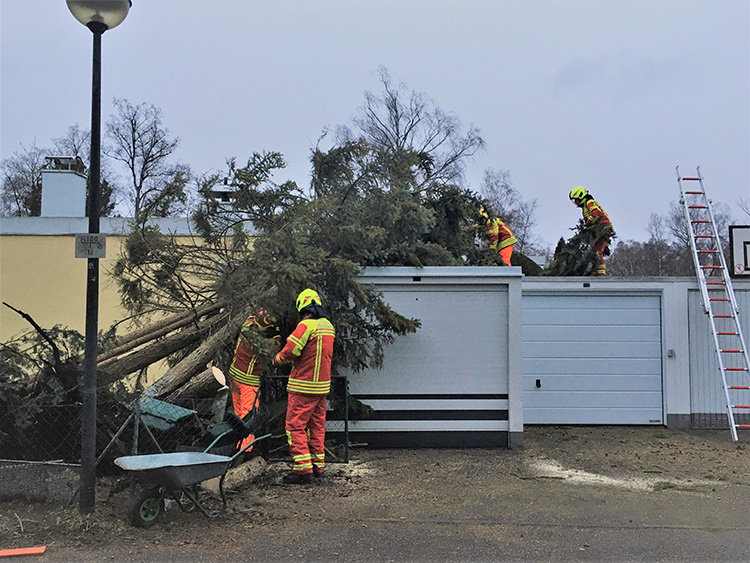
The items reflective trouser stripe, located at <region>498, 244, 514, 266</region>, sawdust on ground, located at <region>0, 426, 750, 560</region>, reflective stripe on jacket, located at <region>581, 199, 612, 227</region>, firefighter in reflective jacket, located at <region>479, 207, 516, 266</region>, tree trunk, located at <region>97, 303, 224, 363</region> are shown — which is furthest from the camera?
reflective trouser stripe, located at <region>498, 244, 514, 266</region>

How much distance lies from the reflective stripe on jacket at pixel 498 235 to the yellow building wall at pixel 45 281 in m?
7.90

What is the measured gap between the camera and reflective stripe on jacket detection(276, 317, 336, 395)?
621 cm

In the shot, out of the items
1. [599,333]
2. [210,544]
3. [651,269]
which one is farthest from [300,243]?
[651,269]

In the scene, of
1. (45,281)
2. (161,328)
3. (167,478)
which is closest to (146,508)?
(167,478)

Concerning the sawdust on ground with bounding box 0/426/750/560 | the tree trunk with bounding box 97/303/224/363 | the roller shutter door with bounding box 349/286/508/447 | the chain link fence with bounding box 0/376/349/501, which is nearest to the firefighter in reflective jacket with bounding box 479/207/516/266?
the roller shutter door with bounding box 349/286/508/447

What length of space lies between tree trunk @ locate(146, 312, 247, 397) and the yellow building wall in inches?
264

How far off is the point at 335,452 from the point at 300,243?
8.15 feet

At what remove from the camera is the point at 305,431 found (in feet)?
20.4

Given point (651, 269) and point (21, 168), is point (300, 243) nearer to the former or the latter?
point (21, 168)

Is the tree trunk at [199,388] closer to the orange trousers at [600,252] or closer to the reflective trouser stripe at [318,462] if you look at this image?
the reflective trouser stripe at [318,462]

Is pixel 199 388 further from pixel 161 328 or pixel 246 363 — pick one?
pixel 161 328

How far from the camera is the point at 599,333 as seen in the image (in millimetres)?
9477

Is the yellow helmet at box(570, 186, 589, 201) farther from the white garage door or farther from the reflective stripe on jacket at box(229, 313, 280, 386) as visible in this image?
the reflective stripe on jacket at box(229, 313, 280, 386)

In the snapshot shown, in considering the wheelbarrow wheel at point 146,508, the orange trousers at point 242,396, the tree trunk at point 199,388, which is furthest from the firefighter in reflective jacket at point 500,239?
the wheelbarrow wheel at point 146,508
